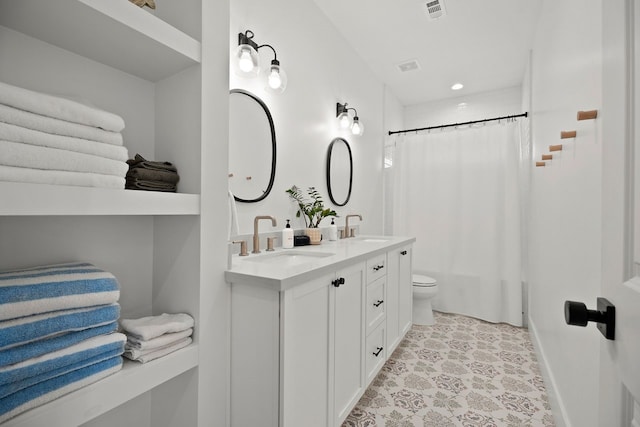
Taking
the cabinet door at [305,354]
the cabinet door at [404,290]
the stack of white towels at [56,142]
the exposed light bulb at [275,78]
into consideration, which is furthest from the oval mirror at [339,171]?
the stack of white towels at [56,142]

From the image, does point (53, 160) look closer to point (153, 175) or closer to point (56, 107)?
point (56, 107)

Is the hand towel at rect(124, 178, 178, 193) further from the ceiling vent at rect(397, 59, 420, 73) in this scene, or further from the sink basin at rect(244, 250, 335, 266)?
the ceiling vent at rect(397, 59, 420, 73)

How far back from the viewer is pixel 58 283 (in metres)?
0.73

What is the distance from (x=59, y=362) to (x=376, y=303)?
59.0 inches

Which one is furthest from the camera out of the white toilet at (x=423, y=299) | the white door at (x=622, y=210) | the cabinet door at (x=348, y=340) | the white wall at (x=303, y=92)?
the white toilet at (x=423, y=299)

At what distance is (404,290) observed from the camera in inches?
94.6

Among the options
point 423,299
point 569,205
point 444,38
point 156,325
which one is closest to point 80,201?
point 156,325

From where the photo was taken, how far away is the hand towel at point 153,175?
93 cm

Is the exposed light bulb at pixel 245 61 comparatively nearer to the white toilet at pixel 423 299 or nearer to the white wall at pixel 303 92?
the white wall at pixel 303 92

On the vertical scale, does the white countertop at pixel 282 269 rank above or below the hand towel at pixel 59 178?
below

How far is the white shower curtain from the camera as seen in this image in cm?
302

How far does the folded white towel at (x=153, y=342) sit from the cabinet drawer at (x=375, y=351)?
107 centimetres

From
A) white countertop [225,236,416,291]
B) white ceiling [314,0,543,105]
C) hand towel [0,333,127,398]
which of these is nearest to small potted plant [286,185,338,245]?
white countertop [225,236,416,291]

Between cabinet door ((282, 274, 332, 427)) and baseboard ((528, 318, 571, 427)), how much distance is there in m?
1.16
